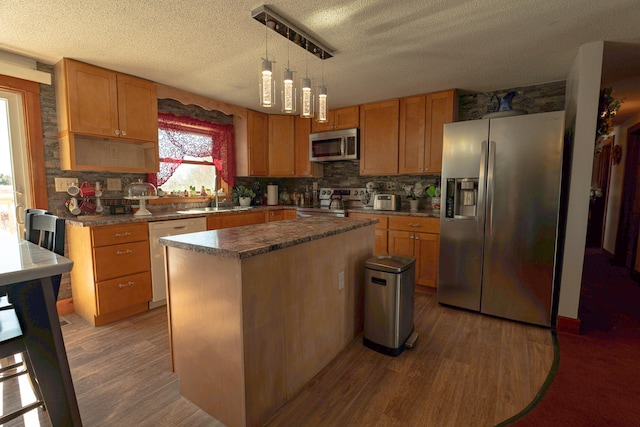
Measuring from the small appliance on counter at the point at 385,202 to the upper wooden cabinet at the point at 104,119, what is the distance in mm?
2570

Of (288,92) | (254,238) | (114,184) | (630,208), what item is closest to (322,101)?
(288,92)

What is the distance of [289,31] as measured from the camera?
203 centimetres

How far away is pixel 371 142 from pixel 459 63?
1.44m

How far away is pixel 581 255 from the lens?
93.1 inches

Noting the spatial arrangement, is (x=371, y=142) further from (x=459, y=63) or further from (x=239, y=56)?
(x=239, y=56)

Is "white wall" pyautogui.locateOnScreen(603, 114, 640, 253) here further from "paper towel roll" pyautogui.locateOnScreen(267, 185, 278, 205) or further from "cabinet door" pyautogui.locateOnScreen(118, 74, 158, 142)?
"cabinet door" pyautogui.locateOnScreen(118, 74, 158, 142)

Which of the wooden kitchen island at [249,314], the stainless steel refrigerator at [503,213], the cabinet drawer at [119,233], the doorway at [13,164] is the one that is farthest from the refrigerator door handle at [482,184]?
the doorway at [13,164]

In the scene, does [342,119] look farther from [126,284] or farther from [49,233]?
[49,233]

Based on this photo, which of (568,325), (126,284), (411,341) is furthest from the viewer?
(126,284)

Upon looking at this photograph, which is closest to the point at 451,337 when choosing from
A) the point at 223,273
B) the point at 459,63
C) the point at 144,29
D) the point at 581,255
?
the point at 581,255

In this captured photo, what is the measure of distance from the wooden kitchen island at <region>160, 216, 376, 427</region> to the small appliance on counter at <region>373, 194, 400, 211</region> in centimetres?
192

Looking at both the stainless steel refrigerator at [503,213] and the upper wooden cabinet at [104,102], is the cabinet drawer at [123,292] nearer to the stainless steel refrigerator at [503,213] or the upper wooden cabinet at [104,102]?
the upper wooden cabinet at [104,102]

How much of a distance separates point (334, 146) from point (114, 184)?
263 cm

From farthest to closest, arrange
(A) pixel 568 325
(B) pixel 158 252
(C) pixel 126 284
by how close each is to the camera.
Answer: (B) pixel 158 252, (C) pixel 126 284, (A) pixel 568 325
